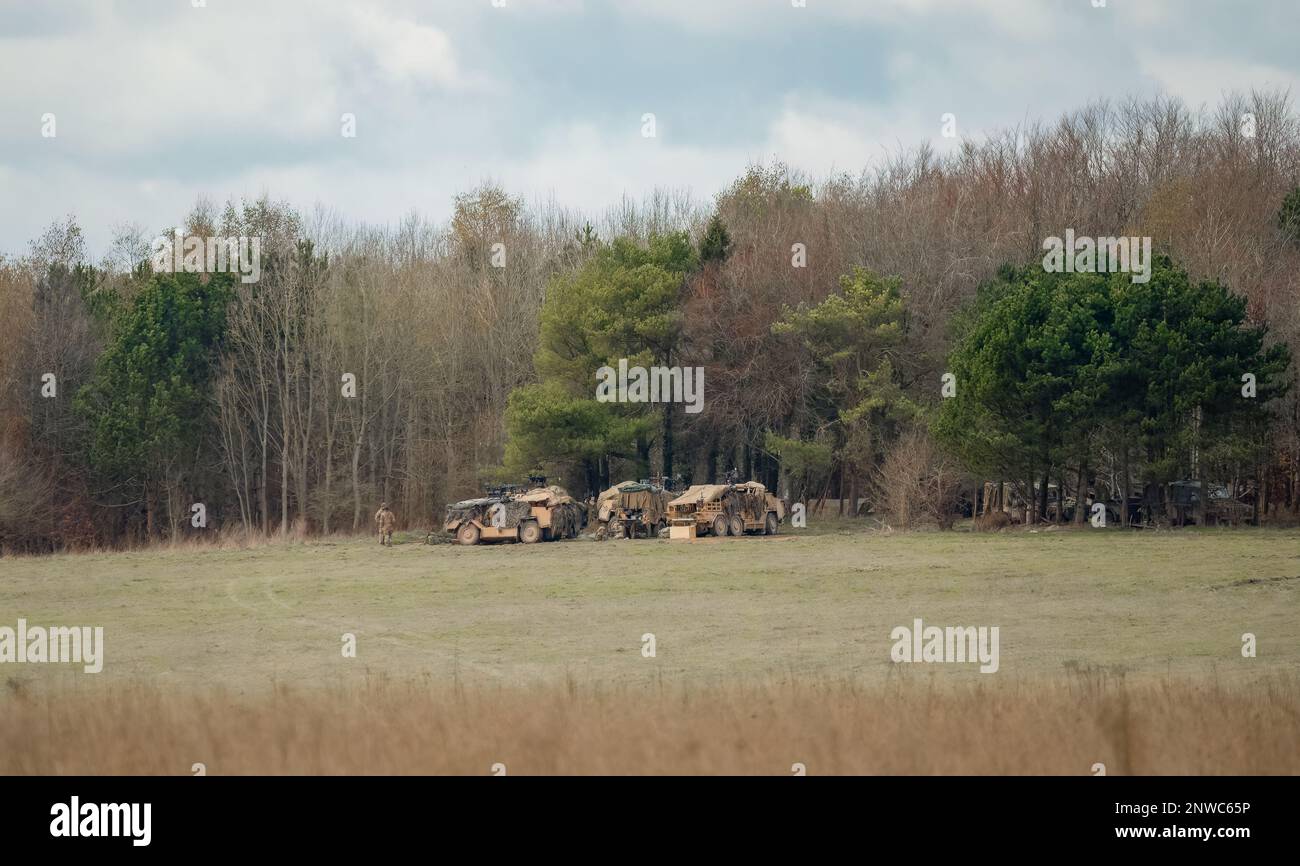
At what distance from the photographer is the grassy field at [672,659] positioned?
1142 cm

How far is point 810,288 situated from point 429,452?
53.6ft

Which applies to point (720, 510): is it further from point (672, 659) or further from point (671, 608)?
point (672, 659)

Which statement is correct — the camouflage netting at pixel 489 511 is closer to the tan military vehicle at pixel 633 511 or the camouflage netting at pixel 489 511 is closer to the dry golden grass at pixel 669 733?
the tan military vehicle at pixel 633 511

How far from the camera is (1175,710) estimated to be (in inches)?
508

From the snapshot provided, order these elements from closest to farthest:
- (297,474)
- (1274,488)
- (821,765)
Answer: (821,765) < (1274,488) < (297,474)

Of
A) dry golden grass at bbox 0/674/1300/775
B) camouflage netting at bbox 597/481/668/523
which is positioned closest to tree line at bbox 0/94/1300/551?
camouflage netting at bbox 597/481/668/523

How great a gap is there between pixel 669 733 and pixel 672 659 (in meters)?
8.15

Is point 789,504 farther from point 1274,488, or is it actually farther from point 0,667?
point 0,667

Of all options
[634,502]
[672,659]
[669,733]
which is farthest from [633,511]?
[669,733]

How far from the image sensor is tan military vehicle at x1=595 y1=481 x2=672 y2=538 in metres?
44.8

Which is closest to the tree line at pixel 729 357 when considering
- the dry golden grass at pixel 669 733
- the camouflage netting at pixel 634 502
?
the camouflage netting at pixel 634 502

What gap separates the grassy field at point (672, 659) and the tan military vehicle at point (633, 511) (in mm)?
3706

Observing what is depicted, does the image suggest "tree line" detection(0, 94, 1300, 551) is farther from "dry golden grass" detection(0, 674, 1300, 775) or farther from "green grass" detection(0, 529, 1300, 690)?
"dry golden grass" detection(0, 674, 1300, 775)
